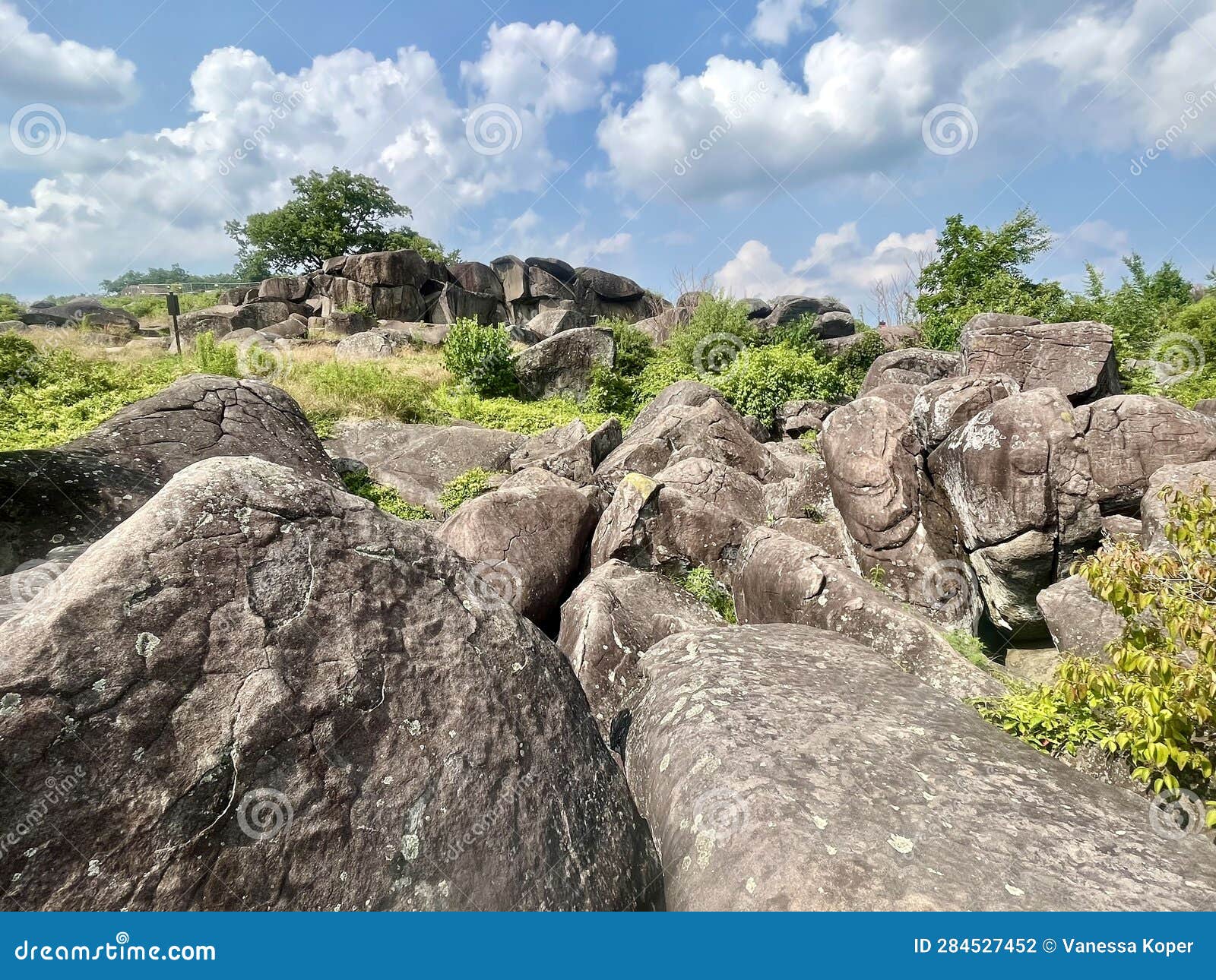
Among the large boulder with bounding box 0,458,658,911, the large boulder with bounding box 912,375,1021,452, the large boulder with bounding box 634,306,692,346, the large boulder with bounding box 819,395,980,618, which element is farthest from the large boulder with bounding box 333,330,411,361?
the large boulder with bounding box 0,458,658,911

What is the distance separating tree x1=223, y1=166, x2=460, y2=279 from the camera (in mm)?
43906

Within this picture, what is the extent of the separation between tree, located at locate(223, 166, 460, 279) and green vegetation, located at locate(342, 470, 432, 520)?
37.9m

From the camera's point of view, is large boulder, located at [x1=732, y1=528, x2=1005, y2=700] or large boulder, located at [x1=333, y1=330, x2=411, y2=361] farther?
large boulder, located at [x1=333, y1=330, x2=411, y2=361]

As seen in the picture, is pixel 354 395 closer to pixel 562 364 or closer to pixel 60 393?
pixel 60 393

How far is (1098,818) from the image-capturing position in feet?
10.3

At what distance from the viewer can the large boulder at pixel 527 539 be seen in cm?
750

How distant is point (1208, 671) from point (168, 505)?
472 cm

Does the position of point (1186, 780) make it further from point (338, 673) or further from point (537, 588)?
point (537, 588)

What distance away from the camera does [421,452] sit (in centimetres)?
1294

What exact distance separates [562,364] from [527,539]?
41.1 ft

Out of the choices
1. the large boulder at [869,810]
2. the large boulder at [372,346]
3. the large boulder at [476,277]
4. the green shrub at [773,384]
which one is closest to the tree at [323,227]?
the large boulder at [476,277]

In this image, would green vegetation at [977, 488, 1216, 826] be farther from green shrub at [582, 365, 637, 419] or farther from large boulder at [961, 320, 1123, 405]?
green shrub at [582, 365, 637, 419]
